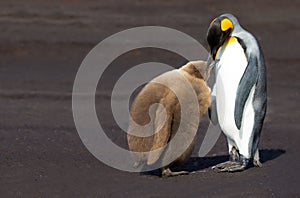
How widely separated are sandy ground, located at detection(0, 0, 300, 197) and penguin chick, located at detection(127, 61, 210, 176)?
0.65 feet

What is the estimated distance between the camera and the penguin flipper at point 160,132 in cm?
585

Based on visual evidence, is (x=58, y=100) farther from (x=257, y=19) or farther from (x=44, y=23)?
(x=257, y=19)

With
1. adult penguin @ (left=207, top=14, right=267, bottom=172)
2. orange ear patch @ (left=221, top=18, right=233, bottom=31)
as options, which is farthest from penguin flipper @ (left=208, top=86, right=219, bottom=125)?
orange ear patch @ (left=221, top=18, right=233, bottom=31)

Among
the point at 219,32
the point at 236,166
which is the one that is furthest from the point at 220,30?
the point at 236,166

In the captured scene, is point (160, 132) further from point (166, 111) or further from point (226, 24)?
point (226, 24)

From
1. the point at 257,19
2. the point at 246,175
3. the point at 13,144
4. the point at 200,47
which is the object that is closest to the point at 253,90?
the point at 246,175

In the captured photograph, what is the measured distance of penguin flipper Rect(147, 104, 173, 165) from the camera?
19.2 feet

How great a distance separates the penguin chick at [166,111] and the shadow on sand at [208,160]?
273 mm

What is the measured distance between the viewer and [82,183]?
19.9 ft

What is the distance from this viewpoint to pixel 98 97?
9.58m

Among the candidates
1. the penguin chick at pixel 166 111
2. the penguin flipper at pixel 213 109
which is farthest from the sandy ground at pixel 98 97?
the penguin flipper at pixel 213 109

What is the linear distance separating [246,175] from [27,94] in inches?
165

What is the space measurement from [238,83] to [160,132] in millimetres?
681

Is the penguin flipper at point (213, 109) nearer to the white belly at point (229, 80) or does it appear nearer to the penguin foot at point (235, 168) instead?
the white belly at point (229, 80)
